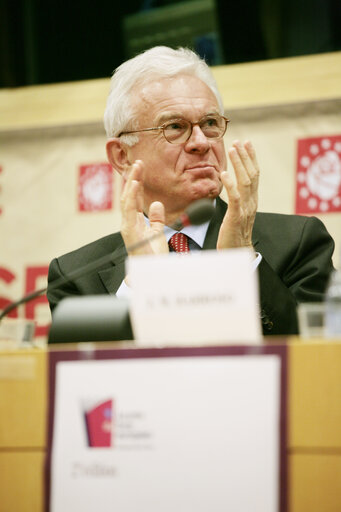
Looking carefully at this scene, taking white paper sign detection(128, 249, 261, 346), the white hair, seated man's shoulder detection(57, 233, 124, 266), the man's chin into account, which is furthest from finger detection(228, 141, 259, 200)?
white paper sign detection(128, 249, 261, 346)

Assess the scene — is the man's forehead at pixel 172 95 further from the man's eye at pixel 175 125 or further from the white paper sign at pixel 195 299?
the white paper sign at pixel 195 299

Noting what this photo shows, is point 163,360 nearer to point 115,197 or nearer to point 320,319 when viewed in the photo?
point 320,319

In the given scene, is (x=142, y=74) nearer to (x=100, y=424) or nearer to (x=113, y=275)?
(x=113, y=275)

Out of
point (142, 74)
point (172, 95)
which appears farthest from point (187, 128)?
point (142, 74)

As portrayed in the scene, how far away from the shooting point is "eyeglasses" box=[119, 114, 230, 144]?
1.97 m

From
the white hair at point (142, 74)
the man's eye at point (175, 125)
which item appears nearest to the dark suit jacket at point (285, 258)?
the man's eye at point (175, 125)

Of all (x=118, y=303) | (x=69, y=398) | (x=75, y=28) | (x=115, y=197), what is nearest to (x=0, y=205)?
(x=115, y=197)

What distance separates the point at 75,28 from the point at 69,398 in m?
2.13

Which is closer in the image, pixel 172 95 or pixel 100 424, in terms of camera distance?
pixel 100 424

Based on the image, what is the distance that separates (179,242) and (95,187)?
0.69 metres

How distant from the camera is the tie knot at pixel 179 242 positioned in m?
1.89

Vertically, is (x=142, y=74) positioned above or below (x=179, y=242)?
above

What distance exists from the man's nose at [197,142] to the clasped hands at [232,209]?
1.09ft

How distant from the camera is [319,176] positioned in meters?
2.32
